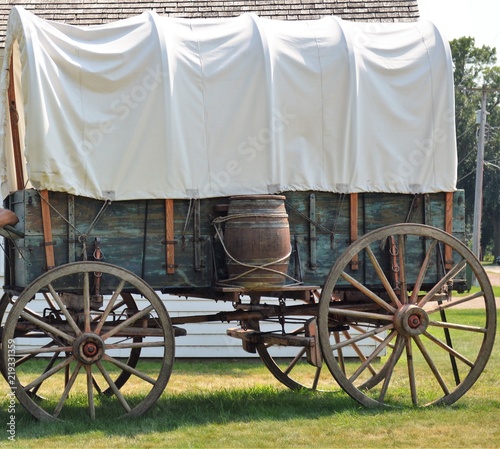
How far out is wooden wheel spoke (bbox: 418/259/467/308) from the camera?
828 cm

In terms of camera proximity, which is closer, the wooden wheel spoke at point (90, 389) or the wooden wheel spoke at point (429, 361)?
the wooden wheel spoke at point (90, 389)

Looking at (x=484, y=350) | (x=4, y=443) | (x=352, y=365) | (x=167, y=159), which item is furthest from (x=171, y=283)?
(x=352, y=365)

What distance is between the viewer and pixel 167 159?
8.01 meters

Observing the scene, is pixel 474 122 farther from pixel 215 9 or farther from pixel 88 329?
pixel 88 329

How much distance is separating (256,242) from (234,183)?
65 centimetres

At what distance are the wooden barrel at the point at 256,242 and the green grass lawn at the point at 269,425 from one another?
1.15m

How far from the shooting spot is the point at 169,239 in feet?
26.3

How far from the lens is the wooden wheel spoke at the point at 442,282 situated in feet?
27.2

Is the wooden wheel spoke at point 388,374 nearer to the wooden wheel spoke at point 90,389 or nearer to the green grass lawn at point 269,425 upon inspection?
the green grass lawn at point 269,425

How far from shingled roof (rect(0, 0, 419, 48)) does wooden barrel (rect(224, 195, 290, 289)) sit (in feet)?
20.0

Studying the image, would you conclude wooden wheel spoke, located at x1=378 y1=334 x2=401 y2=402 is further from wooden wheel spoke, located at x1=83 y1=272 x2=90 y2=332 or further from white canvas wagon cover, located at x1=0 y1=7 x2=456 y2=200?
wooden wheel spoke, located at x1=83 y1=272 x2=90 y2=332

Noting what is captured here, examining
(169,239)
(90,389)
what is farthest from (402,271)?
(90,389)

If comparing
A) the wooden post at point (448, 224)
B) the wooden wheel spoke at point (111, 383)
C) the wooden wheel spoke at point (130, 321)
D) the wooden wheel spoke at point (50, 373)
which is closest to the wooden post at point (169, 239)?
the wooden wheel spoke at point (130, 321)

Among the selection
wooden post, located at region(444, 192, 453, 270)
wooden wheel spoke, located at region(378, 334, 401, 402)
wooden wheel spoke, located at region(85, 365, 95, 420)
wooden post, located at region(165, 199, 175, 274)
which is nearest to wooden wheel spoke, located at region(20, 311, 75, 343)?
wooden wheel spoke, located at region(85, 365, 95, 420)
